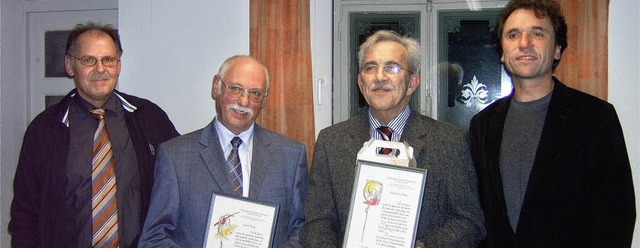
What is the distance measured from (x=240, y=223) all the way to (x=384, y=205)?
1.96ft

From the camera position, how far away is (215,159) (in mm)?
2412

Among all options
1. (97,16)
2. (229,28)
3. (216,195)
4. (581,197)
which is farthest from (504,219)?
(97,16)

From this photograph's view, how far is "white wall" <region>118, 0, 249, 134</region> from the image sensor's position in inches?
165

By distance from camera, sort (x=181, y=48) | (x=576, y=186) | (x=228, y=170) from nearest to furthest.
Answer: (x=576, y=186) < (x=228, y=170) < (x=181, y=48)

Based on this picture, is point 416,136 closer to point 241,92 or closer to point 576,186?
point 576,186

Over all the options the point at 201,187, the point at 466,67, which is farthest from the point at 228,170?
the point at 466,67

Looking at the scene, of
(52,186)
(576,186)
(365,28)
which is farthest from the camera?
(365,28)

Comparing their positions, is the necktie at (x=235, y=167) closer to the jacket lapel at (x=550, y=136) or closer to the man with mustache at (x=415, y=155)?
the man with mustache at (x=415, y=155)

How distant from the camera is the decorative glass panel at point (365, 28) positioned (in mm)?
4422

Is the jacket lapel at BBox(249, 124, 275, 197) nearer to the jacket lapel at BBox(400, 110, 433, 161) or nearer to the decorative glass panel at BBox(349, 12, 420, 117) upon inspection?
the jacket lapel at BBox(400, 110, 433, 161)

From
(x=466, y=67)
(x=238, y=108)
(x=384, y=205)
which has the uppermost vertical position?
(x=466, y=67)

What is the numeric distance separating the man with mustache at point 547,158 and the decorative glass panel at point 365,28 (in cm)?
205

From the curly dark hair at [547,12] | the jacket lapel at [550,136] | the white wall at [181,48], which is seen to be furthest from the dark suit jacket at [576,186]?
the white wall at [181,48]

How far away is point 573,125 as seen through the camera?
7.16ft
